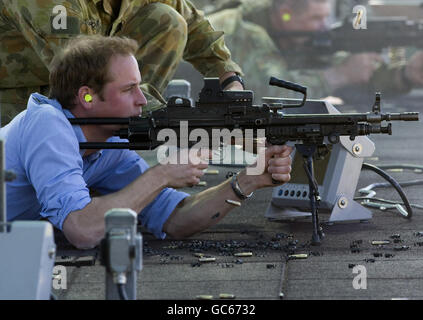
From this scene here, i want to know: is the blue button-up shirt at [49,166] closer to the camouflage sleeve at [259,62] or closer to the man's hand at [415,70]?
the man's hand at [415,70]

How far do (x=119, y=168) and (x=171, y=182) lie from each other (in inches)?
27.0

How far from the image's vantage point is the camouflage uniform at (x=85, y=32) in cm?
580

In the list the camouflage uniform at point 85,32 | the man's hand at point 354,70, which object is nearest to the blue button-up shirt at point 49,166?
the camouflage uniform at point 85,32

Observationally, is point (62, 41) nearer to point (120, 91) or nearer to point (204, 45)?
point (120, 91)

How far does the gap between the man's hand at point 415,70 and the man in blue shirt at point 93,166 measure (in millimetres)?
7556

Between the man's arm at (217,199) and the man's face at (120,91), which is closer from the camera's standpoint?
the man's face at (120,91)

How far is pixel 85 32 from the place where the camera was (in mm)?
5824

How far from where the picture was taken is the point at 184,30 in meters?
6.43

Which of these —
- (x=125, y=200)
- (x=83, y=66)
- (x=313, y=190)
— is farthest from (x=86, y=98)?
(x=313, y=190)

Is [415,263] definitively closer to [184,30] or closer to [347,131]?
[347,131]

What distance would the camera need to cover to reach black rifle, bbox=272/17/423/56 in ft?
44.9

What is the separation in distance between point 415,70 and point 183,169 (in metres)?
8.67
